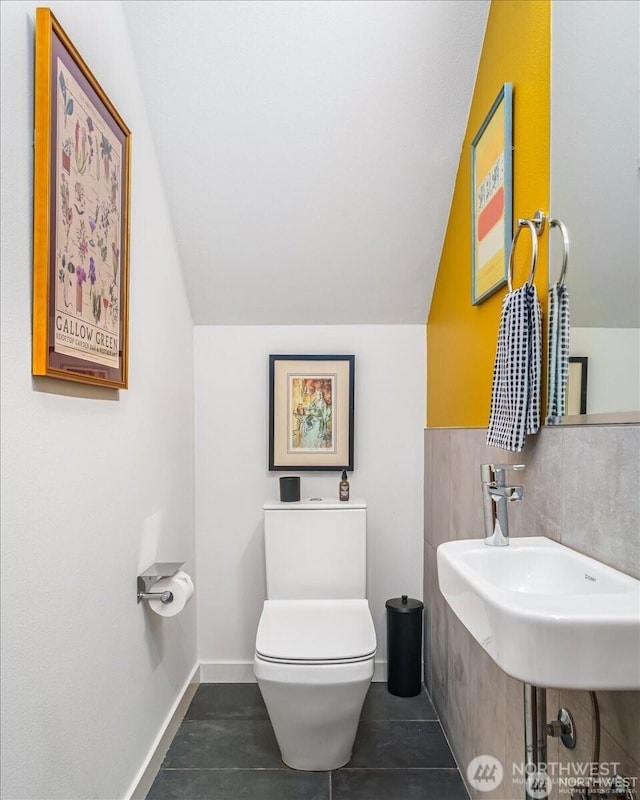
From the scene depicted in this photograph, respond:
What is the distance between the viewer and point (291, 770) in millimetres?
2023

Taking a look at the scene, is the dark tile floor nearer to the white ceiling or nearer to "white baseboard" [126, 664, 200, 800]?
"white baseboard" [126, 664, 200, 800]

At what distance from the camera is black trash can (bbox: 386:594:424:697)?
8.23 feet

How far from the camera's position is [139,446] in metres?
1.88

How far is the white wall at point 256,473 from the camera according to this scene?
2.70 meters

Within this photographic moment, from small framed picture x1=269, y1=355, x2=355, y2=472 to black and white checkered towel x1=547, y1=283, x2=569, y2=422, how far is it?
1362mm

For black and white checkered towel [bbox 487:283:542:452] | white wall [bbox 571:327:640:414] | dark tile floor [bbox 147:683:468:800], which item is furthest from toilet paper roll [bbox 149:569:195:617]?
white wall [bbox 571:327:640:414]

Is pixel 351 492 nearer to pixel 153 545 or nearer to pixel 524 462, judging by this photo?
pixel 153 545

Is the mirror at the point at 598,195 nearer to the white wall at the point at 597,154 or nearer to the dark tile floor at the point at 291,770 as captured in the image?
the white wall at the point at 597,154

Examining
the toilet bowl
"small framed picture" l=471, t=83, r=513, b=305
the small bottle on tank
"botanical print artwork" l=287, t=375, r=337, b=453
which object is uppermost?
"small framed picture" l=471, t=83, r=513, b=305

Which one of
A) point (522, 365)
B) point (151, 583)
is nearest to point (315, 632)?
point (151, 583)

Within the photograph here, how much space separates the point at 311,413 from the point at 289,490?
1.20ft

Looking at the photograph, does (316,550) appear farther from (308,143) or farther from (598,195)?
(598,195)

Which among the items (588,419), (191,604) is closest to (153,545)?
(191,604)

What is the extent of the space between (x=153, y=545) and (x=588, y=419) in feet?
4.74
